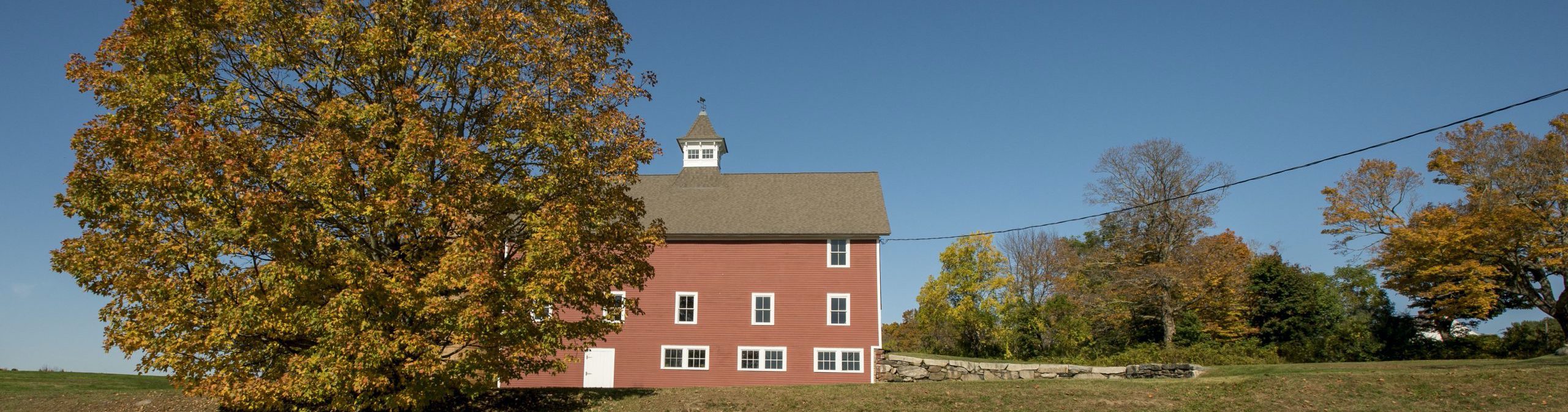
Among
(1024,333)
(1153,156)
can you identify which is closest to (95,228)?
(1024,333)

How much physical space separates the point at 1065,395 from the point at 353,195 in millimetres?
14068

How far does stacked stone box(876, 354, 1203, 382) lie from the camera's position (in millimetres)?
25094

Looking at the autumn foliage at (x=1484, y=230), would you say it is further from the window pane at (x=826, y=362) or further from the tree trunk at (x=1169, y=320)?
the window pane at (x=826, y=362)

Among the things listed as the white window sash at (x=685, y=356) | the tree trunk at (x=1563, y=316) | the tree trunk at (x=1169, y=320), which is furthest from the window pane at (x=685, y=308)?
the tree trunk at (x=1563, y=316)

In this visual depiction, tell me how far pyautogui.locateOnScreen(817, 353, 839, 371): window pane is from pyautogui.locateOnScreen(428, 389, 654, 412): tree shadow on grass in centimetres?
946

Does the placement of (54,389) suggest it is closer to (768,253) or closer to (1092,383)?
(768,253)

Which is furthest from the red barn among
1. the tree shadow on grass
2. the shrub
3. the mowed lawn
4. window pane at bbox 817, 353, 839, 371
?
the shrub

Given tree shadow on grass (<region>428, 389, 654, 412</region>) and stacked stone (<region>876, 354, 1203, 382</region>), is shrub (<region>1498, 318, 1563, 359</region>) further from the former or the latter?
tree shadow on grass (<region>428, 389, 654, 412</region>)

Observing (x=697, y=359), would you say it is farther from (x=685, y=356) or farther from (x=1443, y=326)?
(x=1443, y=326)

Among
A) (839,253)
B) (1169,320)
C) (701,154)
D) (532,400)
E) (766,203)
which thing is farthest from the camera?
(1169,320)

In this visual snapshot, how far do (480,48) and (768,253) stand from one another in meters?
15.6

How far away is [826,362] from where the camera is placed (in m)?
27.8

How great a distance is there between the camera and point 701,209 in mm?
30281

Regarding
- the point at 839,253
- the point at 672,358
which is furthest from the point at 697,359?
the point at 839,253
